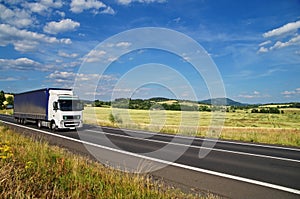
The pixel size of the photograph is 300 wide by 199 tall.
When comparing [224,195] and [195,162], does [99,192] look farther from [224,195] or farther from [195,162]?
[195,162]

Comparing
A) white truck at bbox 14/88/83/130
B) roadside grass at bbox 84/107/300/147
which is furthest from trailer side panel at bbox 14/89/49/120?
roadside grass at bbox 84/107/300/147

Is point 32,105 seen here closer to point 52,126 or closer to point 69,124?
point 52,126

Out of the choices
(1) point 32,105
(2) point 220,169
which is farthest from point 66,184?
(1) point 32,105

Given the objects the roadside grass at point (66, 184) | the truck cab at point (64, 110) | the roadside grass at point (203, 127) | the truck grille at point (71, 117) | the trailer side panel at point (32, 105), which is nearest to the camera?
the roadside grass at point (66, 184)

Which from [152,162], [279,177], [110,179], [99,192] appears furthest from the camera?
[152,162]

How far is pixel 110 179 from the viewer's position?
6078 mm

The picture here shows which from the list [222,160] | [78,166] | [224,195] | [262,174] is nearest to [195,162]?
[222,160]

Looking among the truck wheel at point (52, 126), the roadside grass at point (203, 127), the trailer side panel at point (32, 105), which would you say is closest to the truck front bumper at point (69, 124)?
the truck wheel at point (52, 126)

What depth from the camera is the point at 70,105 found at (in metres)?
22.6

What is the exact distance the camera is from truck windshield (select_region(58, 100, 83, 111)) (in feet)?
73.2

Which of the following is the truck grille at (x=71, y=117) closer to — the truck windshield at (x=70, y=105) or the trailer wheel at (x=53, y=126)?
the truck windshield at (x=70, y=105)

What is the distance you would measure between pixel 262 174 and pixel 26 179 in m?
6.30

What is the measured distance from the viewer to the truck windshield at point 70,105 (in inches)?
878

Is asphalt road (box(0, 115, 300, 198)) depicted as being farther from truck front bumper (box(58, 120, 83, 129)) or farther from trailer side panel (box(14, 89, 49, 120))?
trailer side panel (box(14, 89, 49, 120))
